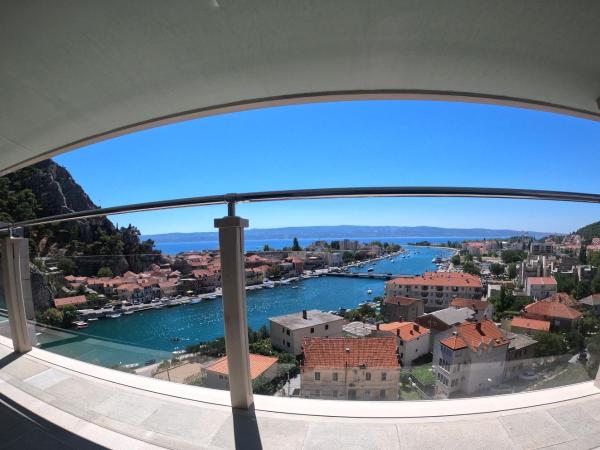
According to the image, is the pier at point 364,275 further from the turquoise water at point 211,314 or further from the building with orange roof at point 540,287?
the building with orange roof at point 540,287

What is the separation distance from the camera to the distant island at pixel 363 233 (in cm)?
145

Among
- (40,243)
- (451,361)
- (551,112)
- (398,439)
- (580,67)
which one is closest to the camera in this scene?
(398,439)

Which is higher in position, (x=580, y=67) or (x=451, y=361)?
(x=580, y=67)

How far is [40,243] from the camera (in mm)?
2230

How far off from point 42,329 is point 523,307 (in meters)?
3.39

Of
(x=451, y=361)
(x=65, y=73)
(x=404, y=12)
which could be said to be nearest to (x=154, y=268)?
A: (x=65, y=73)

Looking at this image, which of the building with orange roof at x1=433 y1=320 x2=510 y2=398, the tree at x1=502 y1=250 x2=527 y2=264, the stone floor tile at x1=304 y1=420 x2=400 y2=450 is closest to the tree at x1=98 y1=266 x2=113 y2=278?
the stone floor tile at x1=304 y1=420 x2=400 y2=450

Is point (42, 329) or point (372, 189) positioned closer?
point (372, 189)

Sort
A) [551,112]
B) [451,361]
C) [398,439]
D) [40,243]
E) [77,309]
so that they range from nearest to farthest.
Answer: [398,439]
[451,361]
[551,112]
[77,309]
[40,243]

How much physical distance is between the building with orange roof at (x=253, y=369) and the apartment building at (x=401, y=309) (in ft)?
2.11

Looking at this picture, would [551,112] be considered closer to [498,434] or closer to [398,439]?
[498,434]

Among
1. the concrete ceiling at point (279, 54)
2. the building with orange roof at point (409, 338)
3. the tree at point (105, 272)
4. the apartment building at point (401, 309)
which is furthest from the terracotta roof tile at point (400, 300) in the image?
the tree at point (105, 272)

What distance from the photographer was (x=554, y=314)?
1438mm

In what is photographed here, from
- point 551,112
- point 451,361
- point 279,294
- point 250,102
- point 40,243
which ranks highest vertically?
point 250,102
